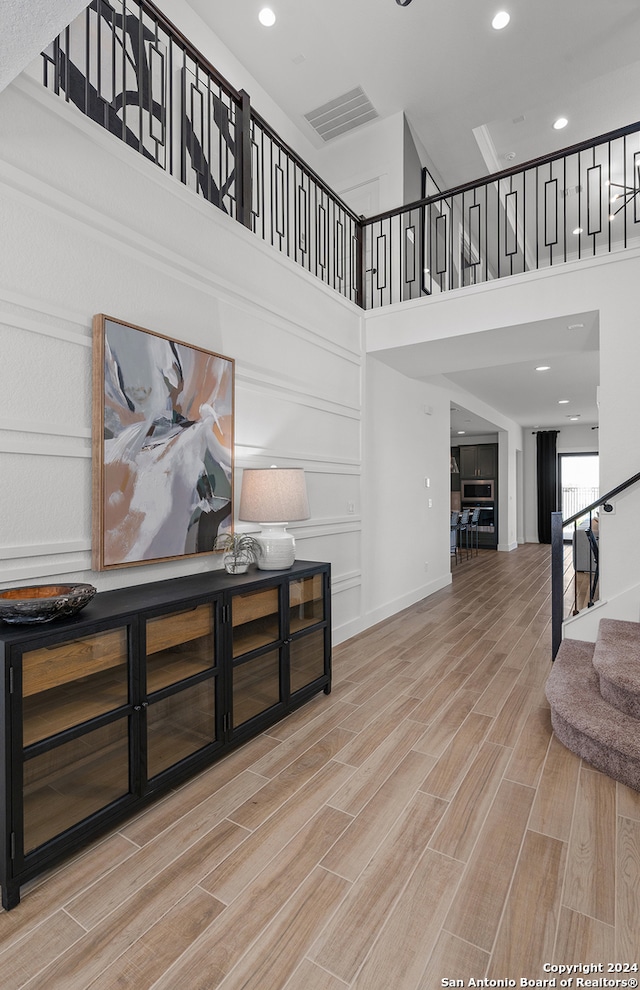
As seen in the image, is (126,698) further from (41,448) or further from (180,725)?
(41,448)

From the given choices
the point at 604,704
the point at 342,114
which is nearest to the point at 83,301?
the point at 604,704

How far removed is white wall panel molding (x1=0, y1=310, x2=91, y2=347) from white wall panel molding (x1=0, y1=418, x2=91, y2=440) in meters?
0.37

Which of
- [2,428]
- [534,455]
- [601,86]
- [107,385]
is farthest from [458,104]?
[534,455]

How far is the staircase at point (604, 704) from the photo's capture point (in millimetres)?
2207

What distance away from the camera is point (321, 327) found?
397cm

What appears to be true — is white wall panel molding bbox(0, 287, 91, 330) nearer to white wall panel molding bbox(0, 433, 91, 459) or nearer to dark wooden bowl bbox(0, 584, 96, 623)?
white wall panel molding bbox(0, 433, 91, 459)

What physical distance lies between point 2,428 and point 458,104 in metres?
5.70

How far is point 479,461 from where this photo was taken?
37.6 feet

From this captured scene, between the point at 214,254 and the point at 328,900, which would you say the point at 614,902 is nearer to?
the point at 328,900

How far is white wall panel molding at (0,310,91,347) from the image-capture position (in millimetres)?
1932

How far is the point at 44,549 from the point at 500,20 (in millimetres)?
5497

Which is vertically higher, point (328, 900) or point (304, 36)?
point (304, 36)

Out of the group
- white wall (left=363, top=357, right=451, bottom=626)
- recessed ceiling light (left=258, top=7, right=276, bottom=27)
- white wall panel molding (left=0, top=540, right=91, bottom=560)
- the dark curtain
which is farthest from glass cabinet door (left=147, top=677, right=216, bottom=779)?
the dark curtain

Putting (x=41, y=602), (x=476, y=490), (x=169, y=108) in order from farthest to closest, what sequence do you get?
(x=476, y=490)
(x=169, y=108)
(x=41, y=602)
